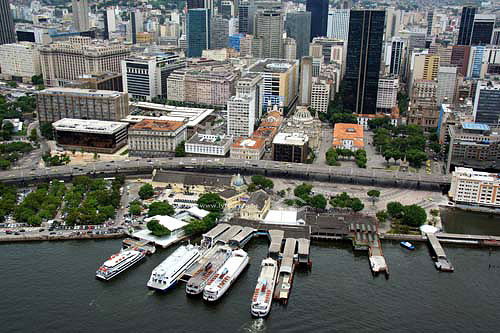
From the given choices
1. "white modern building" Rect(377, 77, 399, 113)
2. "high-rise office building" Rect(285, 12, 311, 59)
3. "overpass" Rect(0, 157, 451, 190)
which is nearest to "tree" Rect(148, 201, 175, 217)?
"overpass" Rect(0, 157, 451, 190)

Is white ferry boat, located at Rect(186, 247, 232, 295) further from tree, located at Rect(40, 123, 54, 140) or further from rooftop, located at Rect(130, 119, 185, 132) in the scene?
tree, located at Rect(40, 123, 54, 140)

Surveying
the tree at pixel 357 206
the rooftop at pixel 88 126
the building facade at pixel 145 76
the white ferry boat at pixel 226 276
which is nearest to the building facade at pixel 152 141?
the rooftop at pixel 88 126

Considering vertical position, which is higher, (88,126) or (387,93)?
(387,93)

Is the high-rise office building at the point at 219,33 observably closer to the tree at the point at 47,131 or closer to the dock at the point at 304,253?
the tree at the point at 47,131

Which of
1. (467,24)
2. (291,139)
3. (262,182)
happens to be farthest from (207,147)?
(467,24)

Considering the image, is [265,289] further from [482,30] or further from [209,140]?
[482,30]
